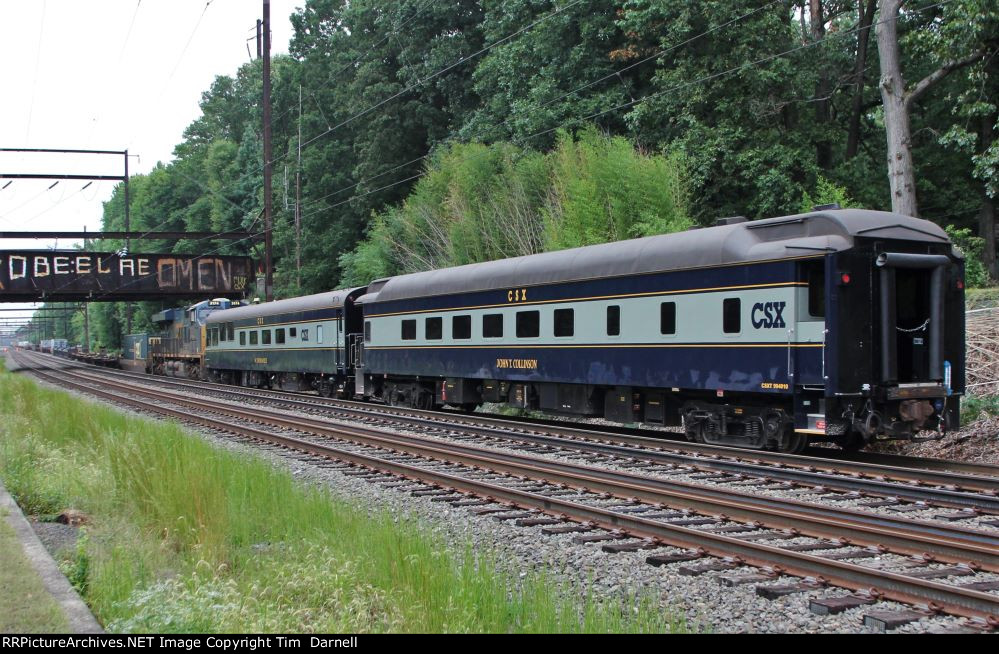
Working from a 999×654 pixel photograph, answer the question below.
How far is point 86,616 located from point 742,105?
29.4 metres

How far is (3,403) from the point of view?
23.1m

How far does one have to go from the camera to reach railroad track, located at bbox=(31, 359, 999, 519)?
31.3ft

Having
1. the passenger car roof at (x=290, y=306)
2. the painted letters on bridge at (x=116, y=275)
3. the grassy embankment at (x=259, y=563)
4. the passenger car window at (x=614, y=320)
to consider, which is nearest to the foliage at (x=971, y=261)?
the passenger car window at (x=614, y=320)

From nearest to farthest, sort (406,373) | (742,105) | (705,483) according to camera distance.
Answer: (705,483)
(406,373)
(742,105)

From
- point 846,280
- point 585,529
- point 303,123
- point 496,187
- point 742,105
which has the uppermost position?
point 303,123

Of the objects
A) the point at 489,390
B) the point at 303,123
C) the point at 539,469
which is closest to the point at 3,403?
the point at 489,390

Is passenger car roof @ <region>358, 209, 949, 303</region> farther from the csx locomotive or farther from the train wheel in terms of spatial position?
the train wheel

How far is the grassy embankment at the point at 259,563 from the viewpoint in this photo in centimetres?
535

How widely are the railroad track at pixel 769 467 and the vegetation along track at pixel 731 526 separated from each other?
54.0 inches

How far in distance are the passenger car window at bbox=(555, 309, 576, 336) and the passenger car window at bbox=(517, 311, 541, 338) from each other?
1.96 feet

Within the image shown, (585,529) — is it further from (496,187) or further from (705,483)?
(496,187)

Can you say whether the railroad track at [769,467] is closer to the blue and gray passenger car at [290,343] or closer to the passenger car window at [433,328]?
the passenger car window at [433,328]

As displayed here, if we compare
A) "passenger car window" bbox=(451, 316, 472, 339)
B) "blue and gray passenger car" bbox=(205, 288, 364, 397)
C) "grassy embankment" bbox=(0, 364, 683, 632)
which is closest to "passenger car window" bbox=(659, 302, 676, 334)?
"passenger car window" bbox=(451, 316, 472, 339)
